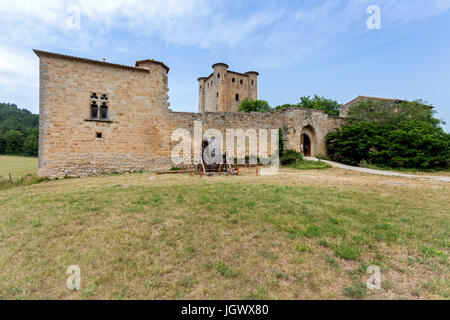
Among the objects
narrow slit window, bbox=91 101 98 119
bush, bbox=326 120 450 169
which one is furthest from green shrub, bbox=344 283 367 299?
narrow slit window, bbox=91 101 98 119

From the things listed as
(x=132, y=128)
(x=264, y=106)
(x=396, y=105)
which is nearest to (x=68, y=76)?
(x=132, y=128)

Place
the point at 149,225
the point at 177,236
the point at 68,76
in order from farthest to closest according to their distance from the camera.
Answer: the point at 68,76 → the point at 149,225 → the point at 177,236

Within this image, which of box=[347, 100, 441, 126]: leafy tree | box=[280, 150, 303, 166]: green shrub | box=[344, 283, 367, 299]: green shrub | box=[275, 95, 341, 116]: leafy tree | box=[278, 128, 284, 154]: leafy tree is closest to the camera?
box=[344, 283, 367, 299]: green shrub

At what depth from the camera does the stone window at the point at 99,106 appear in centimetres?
1241

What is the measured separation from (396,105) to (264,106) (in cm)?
2166

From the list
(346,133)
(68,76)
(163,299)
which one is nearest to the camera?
(163,299)

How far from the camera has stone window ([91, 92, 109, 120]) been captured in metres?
12.4

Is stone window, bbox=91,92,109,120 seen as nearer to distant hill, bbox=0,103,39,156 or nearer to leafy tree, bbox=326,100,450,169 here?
leafy tree, bbox=326,100,450,169

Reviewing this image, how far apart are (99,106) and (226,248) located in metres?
13.3

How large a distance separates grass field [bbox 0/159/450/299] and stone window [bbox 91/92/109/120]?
8.44 m

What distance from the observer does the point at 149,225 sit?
13.2 feet

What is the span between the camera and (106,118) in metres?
12.7

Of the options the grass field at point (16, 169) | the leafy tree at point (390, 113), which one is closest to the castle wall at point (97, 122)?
the grass field at point (16, 169)

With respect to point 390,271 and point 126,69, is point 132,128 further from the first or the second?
point 390,271
